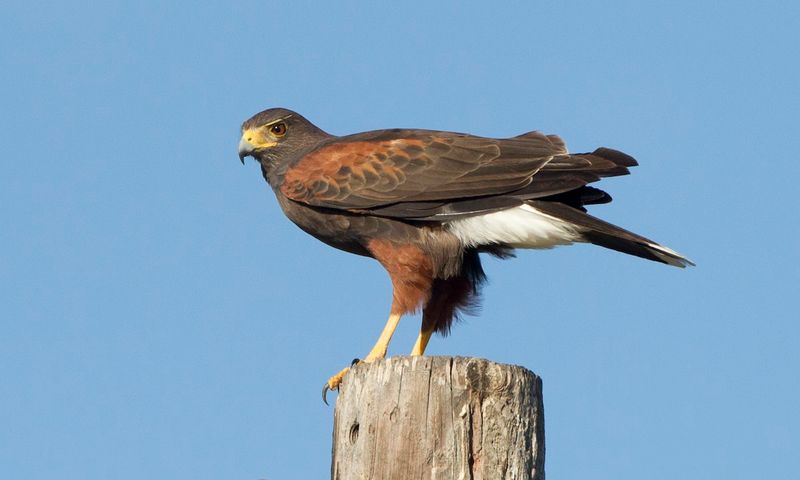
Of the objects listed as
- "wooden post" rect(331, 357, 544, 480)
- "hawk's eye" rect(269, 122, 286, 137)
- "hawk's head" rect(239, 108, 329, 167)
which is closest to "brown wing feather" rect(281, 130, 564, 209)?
"hawk's head" rect(239, 108, 329, 167)

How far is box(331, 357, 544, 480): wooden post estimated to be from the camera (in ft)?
14.3

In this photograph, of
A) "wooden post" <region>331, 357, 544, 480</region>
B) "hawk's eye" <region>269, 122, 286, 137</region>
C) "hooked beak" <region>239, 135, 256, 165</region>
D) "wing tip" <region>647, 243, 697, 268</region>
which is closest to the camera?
"wooden post" <region>331, 357, 544, 480</region>

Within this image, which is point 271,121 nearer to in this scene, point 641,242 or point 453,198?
point 453,198

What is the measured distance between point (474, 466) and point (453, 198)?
328 centimetres

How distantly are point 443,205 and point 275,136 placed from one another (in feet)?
6.82

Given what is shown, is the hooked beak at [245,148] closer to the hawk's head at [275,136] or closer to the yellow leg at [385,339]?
the hawk's head at [275,136]

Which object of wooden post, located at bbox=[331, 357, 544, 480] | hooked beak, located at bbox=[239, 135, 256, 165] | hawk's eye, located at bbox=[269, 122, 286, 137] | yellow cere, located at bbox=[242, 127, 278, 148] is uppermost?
hawk's eye, located at bbox=[269, 122, 286, 137]

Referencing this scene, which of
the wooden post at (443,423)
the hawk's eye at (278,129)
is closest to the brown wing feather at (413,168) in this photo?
the hawk's eye at (278,129)

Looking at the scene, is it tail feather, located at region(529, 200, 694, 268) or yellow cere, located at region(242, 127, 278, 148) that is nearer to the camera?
tail feather, located at region(529, 200, 694, 268)

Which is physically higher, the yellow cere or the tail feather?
the yellow cere

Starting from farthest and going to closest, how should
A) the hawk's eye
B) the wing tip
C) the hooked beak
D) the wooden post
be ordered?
the hawk's eye
the hooked beak
the wing tip
the wooden post

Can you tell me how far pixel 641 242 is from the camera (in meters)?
6.84

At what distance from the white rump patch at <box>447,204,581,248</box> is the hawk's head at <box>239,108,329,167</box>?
1.90 metres

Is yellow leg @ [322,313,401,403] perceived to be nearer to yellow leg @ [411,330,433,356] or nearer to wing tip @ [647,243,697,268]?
yellow leg @ [411,330,433,356]
